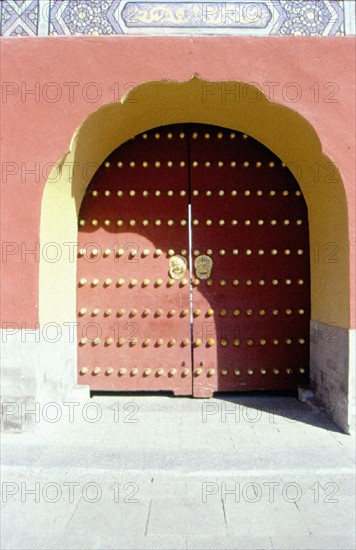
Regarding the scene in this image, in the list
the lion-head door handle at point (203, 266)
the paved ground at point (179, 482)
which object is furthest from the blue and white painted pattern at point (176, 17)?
the paved ground at point (179, 482)

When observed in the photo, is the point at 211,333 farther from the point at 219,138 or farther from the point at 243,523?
the point at 243,523

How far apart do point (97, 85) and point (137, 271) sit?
162 centimetres

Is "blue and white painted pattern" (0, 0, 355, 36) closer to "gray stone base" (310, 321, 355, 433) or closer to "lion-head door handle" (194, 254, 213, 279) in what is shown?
"lion-head door handle" (194, 254, 213, 279)

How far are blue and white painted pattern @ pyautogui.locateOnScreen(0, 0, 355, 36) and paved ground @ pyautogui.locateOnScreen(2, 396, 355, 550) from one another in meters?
2.92

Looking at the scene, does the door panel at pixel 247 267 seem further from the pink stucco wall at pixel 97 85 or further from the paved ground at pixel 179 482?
the pink stucco wall at pixel 97 85

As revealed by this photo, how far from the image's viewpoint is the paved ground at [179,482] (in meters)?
2.11

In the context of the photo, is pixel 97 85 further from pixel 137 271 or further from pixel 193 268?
pixel 193 268

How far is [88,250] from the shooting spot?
420cm

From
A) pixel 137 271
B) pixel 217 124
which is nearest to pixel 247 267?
pixel 137 271

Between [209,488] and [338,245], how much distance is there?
2008 mm

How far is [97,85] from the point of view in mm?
3322

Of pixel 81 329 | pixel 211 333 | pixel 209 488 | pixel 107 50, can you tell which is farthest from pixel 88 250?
pixel 209 488

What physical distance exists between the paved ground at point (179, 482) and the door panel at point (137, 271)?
1.66 feet

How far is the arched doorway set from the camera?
4156 mm
